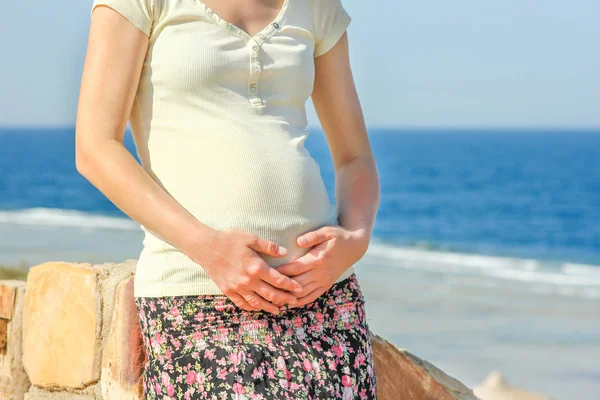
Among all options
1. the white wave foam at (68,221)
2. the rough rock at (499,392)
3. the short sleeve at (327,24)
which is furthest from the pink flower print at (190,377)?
the white wave foam at (68,221)

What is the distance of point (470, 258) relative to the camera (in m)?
18.9

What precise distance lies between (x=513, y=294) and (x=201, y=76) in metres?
13.1

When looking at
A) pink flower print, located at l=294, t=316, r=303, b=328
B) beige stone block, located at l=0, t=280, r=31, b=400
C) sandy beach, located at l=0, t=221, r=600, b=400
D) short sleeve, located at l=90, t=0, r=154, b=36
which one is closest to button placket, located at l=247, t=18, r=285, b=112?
short sleeve, located at l=90, t=0, r=154, b=36

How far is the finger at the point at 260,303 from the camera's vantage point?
A: 156 cm

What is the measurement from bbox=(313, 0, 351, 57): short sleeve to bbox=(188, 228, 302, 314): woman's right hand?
60 centimetres

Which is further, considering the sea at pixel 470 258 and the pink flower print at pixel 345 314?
the sea at pixel 470 258

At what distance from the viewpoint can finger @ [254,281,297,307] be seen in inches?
61.4

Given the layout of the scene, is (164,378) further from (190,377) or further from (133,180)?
(133,180)

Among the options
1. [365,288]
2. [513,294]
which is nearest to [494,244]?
[513,294]

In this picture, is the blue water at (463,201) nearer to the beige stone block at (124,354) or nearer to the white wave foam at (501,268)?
the white wave foam at (501,268)

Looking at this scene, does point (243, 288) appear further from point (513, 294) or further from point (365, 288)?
point (513, 294)

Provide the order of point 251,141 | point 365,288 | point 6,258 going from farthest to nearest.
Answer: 1. point 6,258
2. point 365,288
3. point 251,141

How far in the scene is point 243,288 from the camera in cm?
155

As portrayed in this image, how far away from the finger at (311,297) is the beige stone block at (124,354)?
536 millimetres
